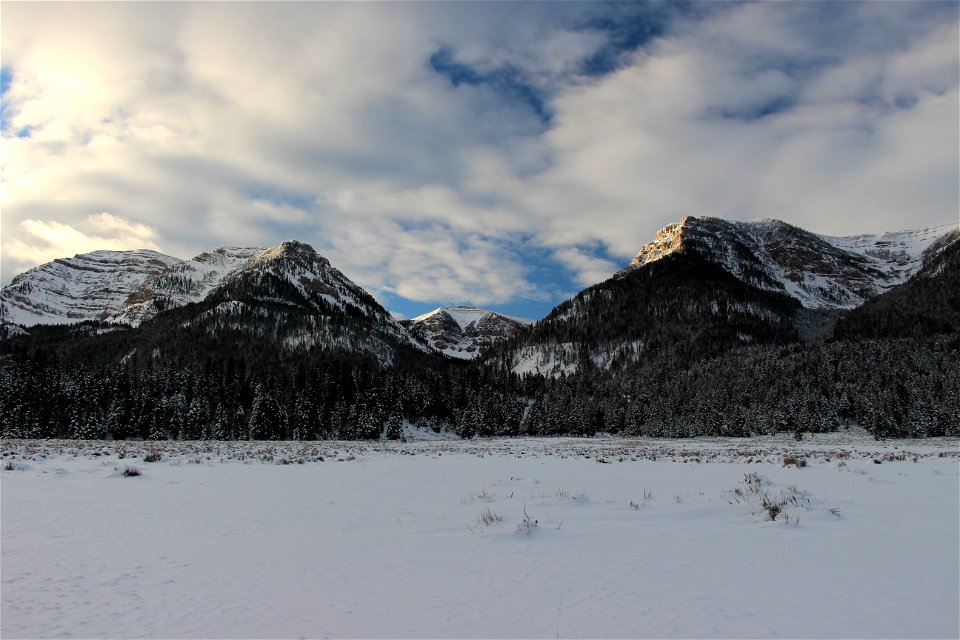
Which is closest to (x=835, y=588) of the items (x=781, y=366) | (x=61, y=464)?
(x=61, y=464)

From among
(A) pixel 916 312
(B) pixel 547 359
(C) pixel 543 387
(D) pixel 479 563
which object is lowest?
(D) pixel 479 563

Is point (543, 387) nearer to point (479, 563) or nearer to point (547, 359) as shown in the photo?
point (547, 359)

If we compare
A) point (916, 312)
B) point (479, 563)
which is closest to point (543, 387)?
point (479, 563)

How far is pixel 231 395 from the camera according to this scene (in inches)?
3083

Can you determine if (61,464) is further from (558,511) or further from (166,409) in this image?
(166,409)

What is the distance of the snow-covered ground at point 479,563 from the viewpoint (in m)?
4.87

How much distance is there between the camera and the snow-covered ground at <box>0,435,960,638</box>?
4.87m

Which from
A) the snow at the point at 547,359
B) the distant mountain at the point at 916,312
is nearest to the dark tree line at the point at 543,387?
the distant mountain at the point at 916,312

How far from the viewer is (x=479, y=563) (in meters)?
6.90

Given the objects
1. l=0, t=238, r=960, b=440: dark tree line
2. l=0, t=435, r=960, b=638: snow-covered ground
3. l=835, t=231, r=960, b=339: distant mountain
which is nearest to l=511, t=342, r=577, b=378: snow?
l=0, t=238, r=960, b=440: dark tree line

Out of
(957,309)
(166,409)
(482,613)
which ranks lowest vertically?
(166,409)

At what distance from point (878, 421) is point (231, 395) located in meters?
102

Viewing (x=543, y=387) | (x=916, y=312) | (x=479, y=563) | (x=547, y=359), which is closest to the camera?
(x=479, y=563)

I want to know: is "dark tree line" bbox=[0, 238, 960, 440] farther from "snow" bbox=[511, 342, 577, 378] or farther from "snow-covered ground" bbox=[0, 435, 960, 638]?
"snow-covered ground" bbox=[0, 435, 960, 638]
